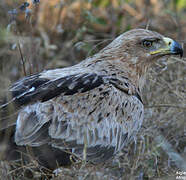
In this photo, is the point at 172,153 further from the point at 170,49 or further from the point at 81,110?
the point at 81,110

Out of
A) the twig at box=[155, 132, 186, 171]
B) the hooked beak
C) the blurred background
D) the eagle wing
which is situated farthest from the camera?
the hooked beak

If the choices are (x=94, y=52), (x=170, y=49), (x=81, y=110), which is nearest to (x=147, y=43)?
(x=170, y=49)

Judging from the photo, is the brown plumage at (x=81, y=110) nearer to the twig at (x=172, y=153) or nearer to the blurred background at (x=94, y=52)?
the blurred background at (x=94, y=52)

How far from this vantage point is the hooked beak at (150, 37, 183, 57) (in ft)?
13.7

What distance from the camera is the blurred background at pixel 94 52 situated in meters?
3.56

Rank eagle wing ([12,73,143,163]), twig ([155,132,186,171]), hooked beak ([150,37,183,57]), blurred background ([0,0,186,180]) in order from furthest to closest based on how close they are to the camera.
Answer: hooked beak ([150,37,183,57])
twig ([155,132,186,171])
blurred background ([0,0,186,180])
eagle wing ([12,73,143,163])

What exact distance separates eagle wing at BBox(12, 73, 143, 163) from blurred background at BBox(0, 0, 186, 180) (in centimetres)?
11

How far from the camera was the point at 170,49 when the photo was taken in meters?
4.19

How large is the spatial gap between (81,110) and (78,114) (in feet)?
0.13

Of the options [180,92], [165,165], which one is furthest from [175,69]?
[165,165]

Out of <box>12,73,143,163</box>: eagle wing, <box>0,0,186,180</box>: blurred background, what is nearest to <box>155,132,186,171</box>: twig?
<box>0,0,186,180</box>: blurred background

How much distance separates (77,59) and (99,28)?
0.85m

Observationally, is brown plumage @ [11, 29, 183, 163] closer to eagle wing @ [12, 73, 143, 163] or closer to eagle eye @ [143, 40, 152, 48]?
eagle wing @ [12, 73, 143, 163]

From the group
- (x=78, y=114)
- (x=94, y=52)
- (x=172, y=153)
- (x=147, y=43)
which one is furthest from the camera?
(x=94, y=52)
